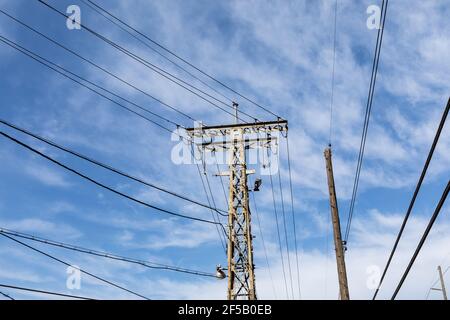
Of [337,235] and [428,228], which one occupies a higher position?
[337,235]

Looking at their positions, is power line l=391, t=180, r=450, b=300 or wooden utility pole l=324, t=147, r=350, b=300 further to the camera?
wooden utility pole l=324, t=147, r=350, b=300

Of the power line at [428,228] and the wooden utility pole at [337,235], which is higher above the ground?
the wooden utility pole at [337,235]

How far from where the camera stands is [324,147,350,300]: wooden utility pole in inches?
494

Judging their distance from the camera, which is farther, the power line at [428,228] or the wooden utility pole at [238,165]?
the wooden utility pole at [238,165]

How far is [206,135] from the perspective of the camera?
17750 mm

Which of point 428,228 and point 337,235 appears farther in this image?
point 337,235

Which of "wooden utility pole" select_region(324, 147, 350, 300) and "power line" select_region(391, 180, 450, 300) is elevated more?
"wooden utility pole" select_region(324, 147, 350, 300)

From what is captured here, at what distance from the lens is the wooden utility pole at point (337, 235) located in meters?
12.6

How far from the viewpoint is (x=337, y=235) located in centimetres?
1361

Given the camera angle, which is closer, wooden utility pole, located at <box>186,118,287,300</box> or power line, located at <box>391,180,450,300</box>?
power line, located at <box>391,180,450,300</box>
